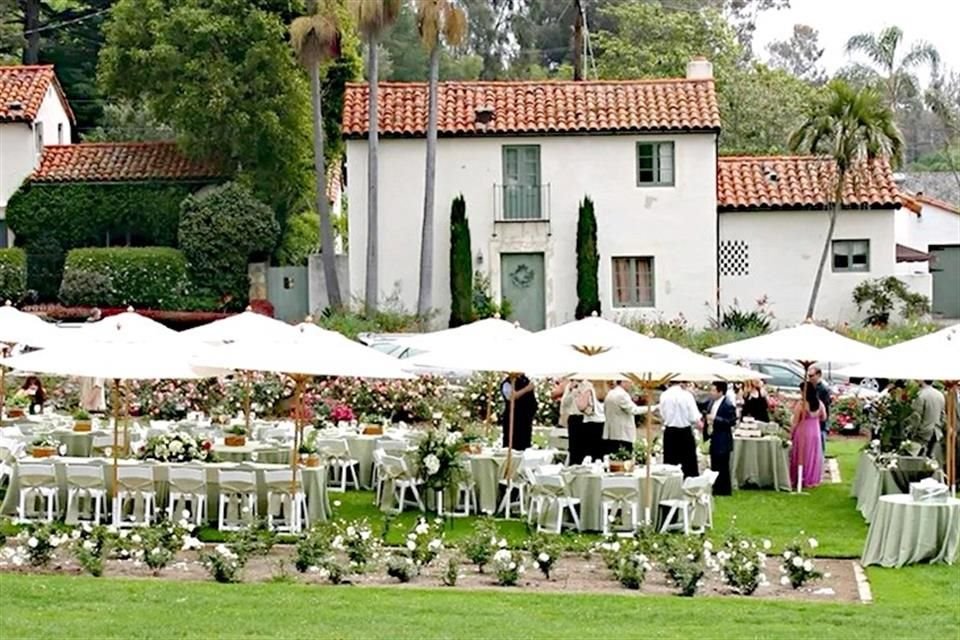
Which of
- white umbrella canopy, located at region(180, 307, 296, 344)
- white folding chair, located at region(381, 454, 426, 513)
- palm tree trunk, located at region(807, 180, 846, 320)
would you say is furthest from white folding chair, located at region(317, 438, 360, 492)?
palm tree trunk, located at region(807, 180, 846, 320)

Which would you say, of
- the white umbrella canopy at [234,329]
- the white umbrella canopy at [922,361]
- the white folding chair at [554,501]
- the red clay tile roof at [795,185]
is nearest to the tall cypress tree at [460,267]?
the red clay tile roof at [795,185]

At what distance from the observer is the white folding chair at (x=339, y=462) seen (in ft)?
91.1

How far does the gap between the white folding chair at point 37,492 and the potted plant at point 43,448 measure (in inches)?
18.9

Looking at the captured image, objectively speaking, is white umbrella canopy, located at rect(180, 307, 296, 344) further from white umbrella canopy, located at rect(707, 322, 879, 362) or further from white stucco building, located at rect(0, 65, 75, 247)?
white stucco building, located at rect(0, 65, 75, 247)

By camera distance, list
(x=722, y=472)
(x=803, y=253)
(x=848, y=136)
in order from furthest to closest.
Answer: (x=803, y=253), (x=848, y=136), (x=722, y=472)

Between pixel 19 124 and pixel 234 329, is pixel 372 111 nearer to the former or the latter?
pixel 19 124

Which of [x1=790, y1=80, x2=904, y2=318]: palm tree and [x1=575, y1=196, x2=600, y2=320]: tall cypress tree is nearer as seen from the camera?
[x1=790, y1=80, x2=904, y2=318]: palm tree

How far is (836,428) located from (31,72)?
1085 inches

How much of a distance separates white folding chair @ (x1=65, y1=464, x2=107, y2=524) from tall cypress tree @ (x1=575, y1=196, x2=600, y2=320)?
26.4m

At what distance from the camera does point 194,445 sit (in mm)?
24406

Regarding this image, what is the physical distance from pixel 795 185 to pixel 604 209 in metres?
5.33

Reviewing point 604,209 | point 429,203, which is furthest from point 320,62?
point 604,209

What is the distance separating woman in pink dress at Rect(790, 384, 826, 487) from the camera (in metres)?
28.6

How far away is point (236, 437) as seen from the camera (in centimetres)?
2622
